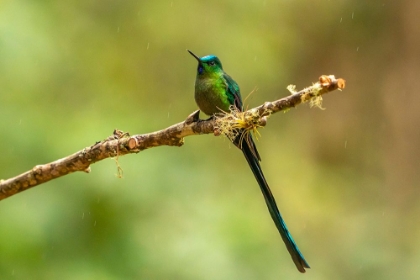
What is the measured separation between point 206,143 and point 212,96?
10.8 feet

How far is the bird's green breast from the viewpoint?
233 cm

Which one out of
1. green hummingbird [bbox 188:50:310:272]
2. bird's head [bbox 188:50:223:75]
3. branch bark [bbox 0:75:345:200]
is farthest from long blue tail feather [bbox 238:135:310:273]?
bird's head [bbox 188:50:223:75]

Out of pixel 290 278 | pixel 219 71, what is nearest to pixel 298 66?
pixel 290 278

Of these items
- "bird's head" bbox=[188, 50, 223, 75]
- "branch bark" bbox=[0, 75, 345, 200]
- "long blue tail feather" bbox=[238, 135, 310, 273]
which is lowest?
"long blue tail feather" bbox=[238, 135, 310, 273]

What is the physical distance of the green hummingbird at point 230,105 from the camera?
2156mm

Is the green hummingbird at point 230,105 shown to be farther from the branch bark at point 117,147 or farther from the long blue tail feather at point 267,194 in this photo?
the branch bark at point 117,147

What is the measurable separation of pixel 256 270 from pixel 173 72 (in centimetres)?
234

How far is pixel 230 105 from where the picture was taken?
2248 mm

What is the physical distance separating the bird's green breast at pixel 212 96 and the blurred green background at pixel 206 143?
172cm

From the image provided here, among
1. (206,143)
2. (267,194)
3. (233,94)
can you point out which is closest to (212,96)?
(233,94)

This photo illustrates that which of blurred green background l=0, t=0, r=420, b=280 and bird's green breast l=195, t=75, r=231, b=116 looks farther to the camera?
blurred green background l=0, t=0, r=420, b=280

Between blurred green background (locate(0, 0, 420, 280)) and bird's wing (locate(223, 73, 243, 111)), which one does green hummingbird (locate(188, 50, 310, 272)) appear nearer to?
bird's wing (locate(223, 73, 243, 111))

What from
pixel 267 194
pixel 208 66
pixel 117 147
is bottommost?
pixel 267 194

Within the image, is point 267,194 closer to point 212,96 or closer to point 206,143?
point 212,96
